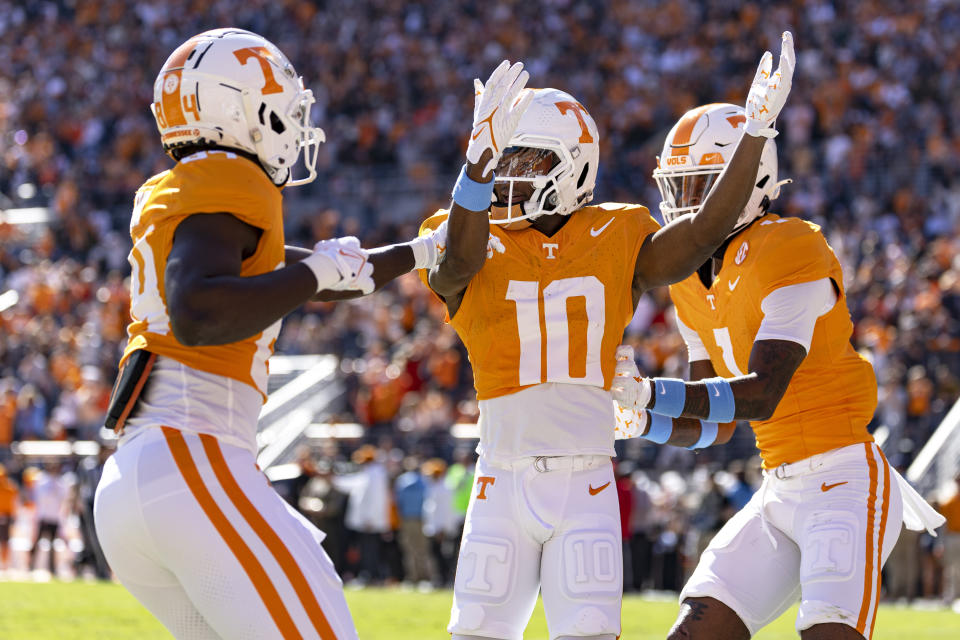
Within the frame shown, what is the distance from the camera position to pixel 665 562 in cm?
1373

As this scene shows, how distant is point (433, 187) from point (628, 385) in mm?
16247

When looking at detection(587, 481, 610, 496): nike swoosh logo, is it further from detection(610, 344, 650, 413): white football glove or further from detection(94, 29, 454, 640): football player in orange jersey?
detection(94, 29, 454, 640): football player in orange jersey

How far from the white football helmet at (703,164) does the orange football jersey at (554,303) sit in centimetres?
46

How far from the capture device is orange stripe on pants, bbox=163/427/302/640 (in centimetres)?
337

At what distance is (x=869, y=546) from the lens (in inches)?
174

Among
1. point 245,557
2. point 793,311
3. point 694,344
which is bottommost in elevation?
point 245,557

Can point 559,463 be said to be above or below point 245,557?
above

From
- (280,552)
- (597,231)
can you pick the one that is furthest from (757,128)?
(280,552)

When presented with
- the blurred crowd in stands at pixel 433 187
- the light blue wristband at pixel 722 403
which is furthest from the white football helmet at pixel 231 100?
the blurred crowd in stands at pixel 433 187

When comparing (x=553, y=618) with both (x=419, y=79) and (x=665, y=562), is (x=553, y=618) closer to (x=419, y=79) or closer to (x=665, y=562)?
(x=665, y=562)

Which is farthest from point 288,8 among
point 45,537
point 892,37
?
point 45,537

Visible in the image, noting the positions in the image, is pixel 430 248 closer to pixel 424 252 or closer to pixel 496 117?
pixel 424 252

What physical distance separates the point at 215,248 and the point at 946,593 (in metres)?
11.0

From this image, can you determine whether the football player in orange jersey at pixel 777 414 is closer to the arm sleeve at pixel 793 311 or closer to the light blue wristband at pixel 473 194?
the arm sleeve at pixel 793 311
